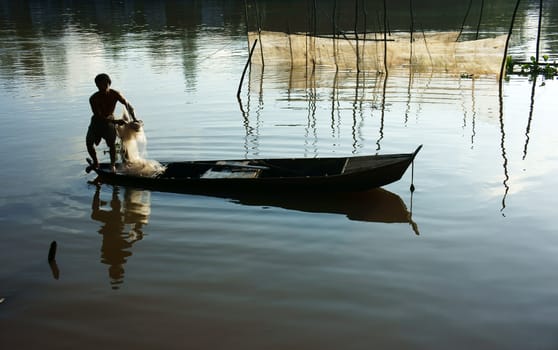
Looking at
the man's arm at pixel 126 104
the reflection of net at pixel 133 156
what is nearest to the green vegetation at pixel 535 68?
the reflection of net at pixel 133 156

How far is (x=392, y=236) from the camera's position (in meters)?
6.02

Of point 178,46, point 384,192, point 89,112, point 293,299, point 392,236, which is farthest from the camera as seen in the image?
point 178,46

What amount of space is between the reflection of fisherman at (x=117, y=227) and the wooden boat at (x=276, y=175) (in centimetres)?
35

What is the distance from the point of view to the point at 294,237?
19.5ft

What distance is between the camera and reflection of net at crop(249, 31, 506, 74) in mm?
14664

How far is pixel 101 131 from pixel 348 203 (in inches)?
128

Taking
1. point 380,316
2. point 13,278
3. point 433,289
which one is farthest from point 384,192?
point 13,278

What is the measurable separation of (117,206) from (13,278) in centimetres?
199

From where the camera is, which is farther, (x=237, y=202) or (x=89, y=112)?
(x=89, y=112)

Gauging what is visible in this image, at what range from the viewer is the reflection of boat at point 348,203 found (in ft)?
21.5

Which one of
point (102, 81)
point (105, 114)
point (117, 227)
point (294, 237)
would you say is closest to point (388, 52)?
point (105, 114)

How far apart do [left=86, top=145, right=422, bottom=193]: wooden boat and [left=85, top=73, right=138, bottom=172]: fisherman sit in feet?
1.09

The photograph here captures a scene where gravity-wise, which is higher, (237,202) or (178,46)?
(178,46)

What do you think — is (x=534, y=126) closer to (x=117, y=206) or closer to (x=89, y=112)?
(x=117, y=206)
